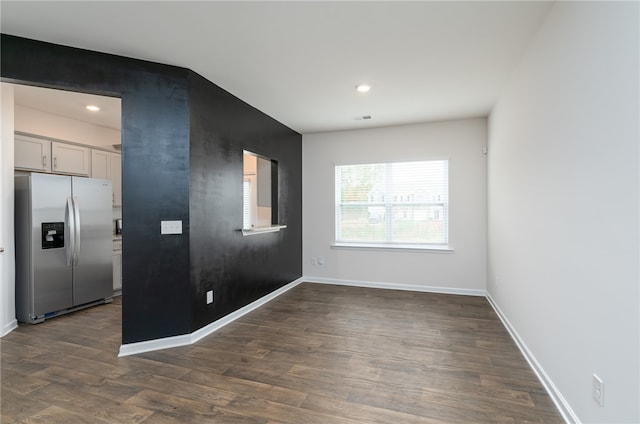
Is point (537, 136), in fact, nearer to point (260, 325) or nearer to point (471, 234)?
point (471, 234)

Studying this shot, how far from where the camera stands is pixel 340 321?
11.8 feet

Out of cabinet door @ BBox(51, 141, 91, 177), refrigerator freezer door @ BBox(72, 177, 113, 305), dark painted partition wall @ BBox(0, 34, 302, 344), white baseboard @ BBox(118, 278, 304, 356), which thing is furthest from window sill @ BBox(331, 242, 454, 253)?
cabinet door @ BBox(51, 141, 91, 177)

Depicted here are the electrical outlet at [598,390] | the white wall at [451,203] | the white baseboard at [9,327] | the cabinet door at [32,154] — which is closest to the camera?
the electrical outlet at [598,390]

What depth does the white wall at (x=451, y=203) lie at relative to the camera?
4672 mm

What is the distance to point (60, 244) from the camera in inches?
151

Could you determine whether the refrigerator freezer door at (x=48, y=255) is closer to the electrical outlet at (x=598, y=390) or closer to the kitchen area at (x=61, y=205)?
the kitchen area at (x=61, y=205)

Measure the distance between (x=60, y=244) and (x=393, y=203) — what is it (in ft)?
15.1

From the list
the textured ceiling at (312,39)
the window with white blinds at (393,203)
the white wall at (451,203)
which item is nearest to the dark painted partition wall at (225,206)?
the textured ceiling at (312,39)

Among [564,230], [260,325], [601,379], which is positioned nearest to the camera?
[601,379]

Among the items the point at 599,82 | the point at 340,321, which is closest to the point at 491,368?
the point at 340,321

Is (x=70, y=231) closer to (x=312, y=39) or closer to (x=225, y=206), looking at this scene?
(x=225, y=206)

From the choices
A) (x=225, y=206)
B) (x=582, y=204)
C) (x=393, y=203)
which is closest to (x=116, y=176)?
(x=225, y=206)

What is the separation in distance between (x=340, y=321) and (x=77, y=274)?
11.1 feet

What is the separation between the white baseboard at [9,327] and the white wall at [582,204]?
4.90 metres
